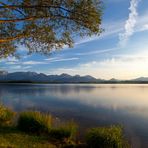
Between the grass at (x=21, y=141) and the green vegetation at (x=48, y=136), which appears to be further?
the green vegetation at (x=48, y=136)

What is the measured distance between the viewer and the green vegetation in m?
15.7

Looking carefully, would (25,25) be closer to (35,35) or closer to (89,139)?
(35,35)

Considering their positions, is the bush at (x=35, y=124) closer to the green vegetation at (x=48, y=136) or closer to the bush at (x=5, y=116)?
the green vegetation at (x=48, y=136)

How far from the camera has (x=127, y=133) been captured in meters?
24.8

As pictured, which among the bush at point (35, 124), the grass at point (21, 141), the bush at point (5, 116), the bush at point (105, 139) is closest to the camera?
the grass at point (21, 141)

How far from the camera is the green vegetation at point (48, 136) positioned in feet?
51.5

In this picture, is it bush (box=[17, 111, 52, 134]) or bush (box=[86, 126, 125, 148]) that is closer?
bush (box=[86, 126, 125, 148])

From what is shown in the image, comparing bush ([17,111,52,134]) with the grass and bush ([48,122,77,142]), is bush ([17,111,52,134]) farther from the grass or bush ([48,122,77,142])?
the grass

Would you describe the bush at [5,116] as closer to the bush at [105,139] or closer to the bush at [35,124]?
the bush at [35,124]

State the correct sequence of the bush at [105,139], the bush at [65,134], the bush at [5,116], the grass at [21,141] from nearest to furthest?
the grass at [21,141] → the bush at [105,139] → the bush at [65,134] → the bush at [5,116]

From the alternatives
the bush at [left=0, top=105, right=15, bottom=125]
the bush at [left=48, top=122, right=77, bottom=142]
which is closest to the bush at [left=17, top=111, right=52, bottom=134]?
the bush at [left=48, top=122, right=77, bottom=142]

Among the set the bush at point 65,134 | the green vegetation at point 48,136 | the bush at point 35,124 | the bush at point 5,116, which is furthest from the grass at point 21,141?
the bush at point 5,116

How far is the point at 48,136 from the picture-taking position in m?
18.8

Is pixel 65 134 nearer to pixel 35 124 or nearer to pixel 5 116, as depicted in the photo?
pixel 35 124
